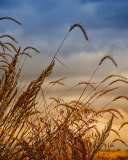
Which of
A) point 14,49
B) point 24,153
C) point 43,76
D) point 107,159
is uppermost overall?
point 14,49

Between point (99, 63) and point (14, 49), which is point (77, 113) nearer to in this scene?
point (99, 63)

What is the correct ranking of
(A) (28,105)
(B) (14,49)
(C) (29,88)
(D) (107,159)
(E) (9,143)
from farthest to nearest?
1. (D) (107,159)
2. (B) (14,49)
3. (E) (9,143)
4. (A) (28,105)
5. (C) (29,88)

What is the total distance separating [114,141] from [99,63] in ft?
3.97

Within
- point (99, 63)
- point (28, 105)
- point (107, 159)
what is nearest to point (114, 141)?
point (107, 159)

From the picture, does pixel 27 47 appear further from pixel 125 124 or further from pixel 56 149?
pixel 125 124

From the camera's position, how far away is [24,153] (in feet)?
8.68

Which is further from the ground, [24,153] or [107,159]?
[107,159]

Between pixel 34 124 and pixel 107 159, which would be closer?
pixel 34 124

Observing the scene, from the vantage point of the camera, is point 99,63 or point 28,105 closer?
point 28,105

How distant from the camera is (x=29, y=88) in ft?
7.40

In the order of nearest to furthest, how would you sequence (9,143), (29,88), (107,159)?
(29,88)
(9,143)
(107,159)

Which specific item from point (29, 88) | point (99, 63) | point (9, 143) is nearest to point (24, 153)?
point (9, 143)

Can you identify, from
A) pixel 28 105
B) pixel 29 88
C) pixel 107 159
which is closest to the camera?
pixel 29 88

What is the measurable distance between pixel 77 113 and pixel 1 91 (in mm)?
766
